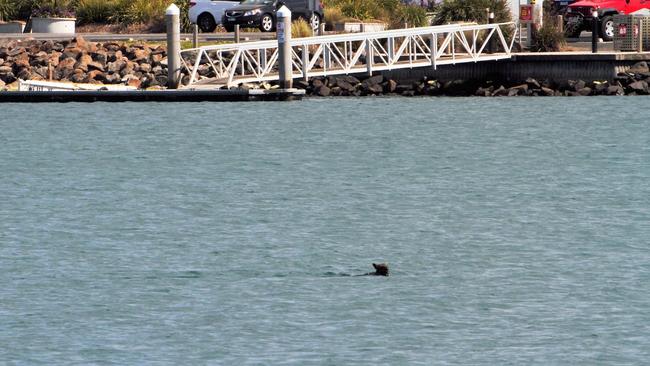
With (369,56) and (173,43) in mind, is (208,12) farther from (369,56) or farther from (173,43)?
(173,43)

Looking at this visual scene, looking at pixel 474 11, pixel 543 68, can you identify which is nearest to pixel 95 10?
pixel 474 11

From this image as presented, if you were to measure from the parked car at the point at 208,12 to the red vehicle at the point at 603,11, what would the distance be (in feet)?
35.0

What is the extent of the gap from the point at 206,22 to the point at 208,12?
0.56 meters

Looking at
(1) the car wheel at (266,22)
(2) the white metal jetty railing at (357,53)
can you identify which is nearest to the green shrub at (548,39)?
(2) the white metal jetty railing at (357,53)

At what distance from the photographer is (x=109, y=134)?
41781 millimetres

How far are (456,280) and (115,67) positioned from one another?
33459mm

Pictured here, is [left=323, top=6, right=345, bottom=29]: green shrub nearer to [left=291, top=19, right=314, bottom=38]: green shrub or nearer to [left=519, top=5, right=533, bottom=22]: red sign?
[left=291, top=19, right=314, bottom=38]: green shrub

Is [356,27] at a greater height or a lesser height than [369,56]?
greater

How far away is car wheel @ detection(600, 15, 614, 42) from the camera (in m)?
55.1

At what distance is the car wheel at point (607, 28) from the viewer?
5512cm

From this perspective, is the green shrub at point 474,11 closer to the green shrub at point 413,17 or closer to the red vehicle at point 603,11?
the red vehicle at point 603,11

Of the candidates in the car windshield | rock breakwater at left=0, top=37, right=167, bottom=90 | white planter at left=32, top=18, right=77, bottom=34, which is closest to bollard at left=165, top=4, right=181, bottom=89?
rock breakwater at left=0, top=37, right=167, bottom=90

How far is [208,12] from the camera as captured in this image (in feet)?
193

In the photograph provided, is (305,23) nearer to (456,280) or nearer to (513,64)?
(513,64)
